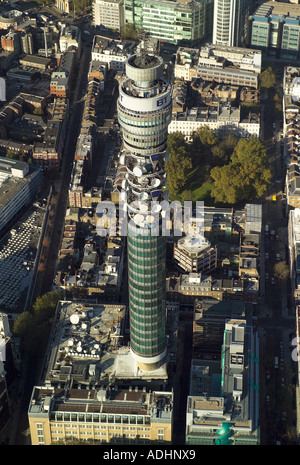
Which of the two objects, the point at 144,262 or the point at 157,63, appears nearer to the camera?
the point at 157,63

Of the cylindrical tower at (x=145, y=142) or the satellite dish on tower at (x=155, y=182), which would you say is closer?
the cylindrical tower at (x=145, y=142)

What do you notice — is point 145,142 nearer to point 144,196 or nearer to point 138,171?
point 138,171

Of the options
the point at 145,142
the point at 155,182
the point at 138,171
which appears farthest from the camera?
the point at 155,182

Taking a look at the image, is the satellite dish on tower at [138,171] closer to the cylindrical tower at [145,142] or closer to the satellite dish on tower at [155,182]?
the cylindrical tower at [145,142]

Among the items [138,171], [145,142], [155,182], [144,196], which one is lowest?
[144,196]

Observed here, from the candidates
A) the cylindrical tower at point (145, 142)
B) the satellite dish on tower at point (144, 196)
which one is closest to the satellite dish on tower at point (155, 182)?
the cylindrical tower at point (145, 142)

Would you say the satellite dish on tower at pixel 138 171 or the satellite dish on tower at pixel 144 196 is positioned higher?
the satellite dish on tower at pixel 138 171

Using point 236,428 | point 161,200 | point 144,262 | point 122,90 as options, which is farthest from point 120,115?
point 236,428

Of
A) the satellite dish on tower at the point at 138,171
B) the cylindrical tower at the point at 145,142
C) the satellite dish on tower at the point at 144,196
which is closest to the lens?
the cylindrical tower at the point at 145,142

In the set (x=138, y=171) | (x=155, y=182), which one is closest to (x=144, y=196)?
(x=155, y=182)
